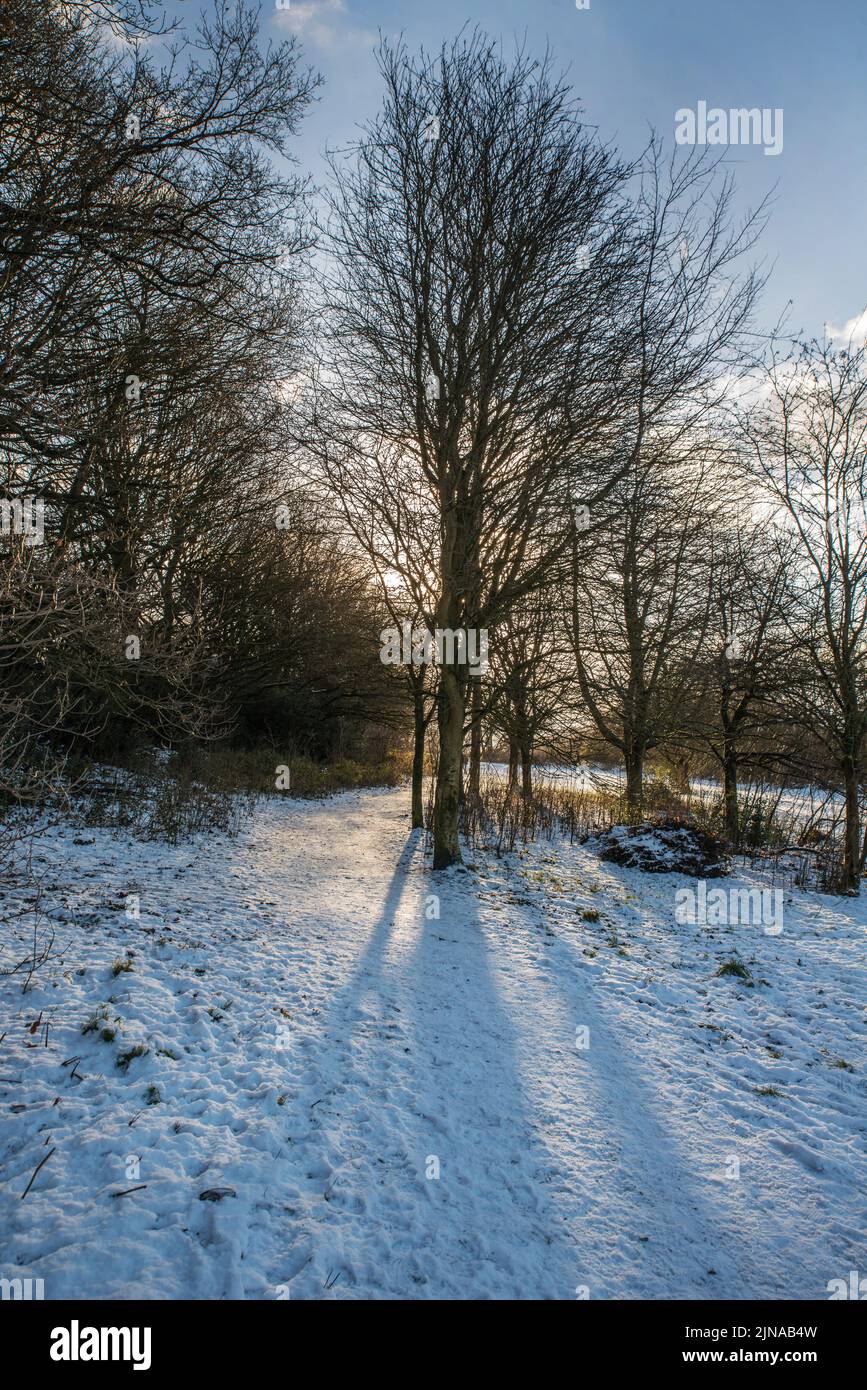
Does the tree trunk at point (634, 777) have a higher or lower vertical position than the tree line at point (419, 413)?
lower

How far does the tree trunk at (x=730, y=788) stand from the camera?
43.1ft

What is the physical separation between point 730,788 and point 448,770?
711 cm

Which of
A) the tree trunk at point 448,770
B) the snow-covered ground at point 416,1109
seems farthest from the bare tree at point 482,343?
the snow-covered ground at point 416,1109

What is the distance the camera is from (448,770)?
10.0 metres

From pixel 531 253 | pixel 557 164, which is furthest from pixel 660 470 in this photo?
pixel 557 164

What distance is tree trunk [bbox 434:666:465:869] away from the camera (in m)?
10.0

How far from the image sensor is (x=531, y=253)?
8539 millimetres

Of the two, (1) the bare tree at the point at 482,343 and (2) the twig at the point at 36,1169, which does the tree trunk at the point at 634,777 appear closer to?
(1) the bare tree at the point at 482,343

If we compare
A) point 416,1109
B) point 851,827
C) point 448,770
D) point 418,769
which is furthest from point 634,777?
point 416,1109

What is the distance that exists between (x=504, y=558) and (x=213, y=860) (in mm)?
6255

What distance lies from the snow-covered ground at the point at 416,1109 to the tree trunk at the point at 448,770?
2820mm

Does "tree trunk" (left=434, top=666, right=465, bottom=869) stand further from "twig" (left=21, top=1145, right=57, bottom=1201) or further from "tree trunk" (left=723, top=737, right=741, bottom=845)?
"twig" (left=21, top=1145, right=57, bottom=1201)

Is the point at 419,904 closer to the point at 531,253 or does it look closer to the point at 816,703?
the point at 816,703

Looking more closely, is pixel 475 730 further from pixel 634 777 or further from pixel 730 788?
pixel 730 788
